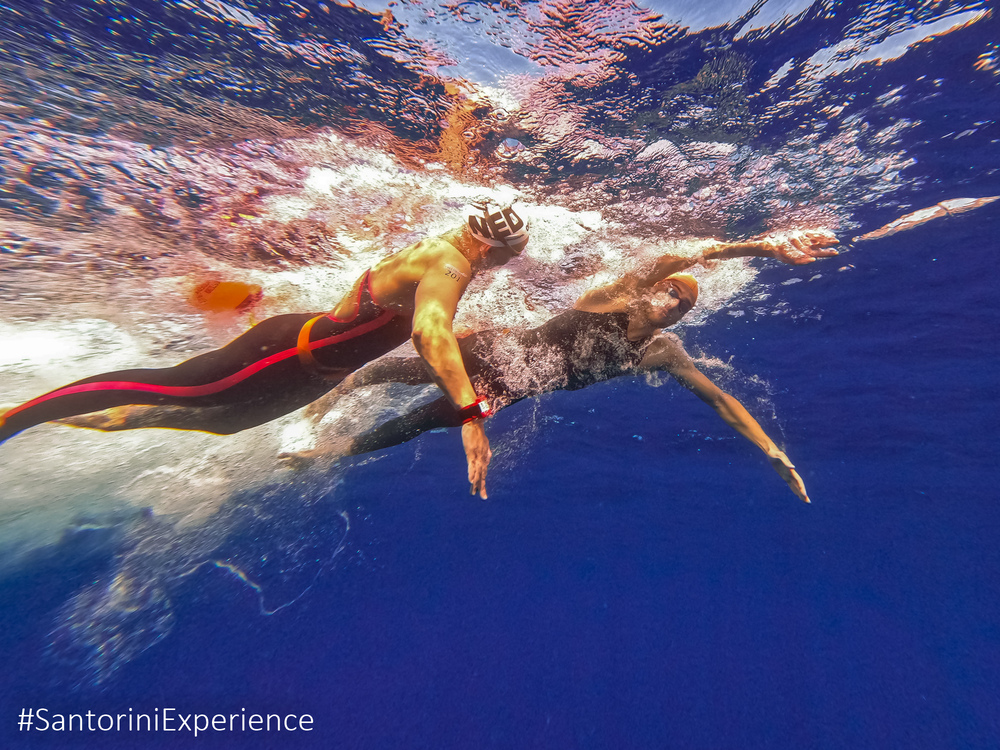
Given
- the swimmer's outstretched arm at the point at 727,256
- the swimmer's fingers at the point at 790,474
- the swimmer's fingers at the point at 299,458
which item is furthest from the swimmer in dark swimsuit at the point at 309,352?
the swimmer's fingers at the point at 790,474

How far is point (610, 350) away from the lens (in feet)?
13.7

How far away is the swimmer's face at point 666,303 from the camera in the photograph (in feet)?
12.0

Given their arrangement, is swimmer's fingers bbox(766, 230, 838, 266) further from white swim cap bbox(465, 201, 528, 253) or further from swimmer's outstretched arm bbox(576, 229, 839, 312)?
white swim cap bbox(465, 201, 528, 253)

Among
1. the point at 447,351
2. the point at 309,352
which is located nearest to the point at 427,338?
the point at 447,351

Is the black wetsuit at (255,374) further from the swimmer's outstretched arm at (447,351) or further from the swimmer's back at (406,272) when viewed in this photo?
the swimmer's outstretched arm at (447,351)

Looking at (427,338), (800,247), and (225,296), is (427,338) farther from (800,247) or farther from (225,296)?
(225,296)

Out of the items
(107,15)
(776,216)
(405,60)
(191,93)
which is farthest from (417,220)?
(776,216)

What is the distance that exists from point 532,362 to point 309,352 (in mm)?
2282

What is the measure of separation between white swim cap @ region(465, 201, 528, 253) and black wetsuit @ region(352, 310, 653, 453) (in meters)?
1.36

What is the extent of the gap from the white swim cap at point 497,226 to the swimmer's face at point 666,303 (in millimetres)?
1542

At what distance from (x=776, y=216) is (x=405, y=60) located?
694 cm

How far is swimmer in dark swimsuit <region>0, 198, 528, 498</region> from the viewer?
2.99 metres

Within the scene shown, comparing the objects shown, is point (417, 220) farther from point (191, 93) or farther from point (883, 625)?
point (883, 625)

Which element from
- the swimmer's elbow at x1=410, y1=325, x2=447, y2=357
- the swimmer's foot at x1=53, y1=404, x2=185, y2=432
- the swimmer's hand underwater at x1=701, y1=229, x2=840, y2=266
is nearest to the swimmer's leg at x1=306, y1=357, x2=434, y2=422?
the swimmer's foot at x1=53, y1=404, x2=185, y2=432
